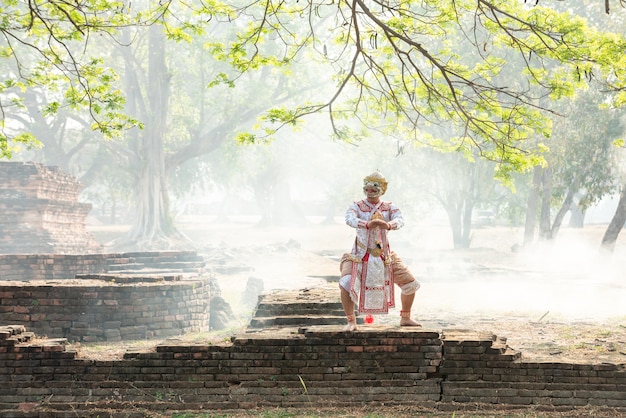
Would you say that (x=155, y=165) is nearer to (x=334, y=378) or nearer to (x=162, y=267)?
(x=162, y=267)

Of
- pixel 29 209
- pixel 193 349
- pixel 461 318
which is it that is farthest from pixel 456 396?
pixel 29 209

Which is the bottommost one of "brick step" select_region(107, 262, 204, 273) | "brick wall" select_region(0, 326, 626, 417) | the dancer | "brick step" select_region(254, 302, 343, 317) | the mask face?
"brick wall" select_region(0, 326, 626, 417)

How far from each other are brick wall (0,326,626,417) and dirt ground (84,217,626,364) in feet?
1.20

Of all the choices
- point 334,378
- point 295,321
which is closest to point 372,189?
point 334,378

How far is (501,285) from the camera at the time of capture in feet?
60.3

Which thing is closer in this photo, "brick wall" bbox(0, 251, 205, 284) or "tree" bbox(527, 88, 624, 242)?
"brick wall" bbox(0, 251, 205, 284)

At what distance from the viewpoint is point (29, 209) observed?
21.4 metres

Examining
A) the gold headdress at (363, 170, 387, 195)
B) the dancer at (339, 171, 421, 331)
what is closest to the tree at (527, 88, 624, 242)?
the gold headdress at (363, 170, 387, 195)

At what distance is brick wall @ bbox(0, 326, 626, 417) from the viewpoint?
21.1 feet

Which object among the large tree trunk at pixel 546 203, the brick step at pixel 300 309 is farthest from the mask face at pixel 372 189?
the large tree trunk at pixel 546 203

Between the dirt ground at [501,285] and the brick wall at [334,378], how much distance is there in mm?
367

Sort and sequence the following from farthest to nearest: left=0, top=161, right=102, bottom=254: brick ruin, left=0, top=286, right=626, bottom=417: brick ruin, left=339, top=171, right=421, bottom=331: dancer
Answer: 1. left=0, top=161, right=102, bottom=254: brick ruin
2. left=339, top=171, right=421, bottom=331: dancer
3. left=0, top=286, right=626, bottom=417: brick ruin

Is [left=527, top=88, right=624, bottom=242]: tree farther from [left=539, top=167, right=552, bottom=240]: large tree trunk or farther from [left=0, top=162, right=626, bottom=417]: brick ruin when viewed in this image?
[left=0, top=162, right=626, bottom=417]: brick ruin

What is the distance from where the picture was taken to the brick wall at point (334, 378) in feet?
21.1
